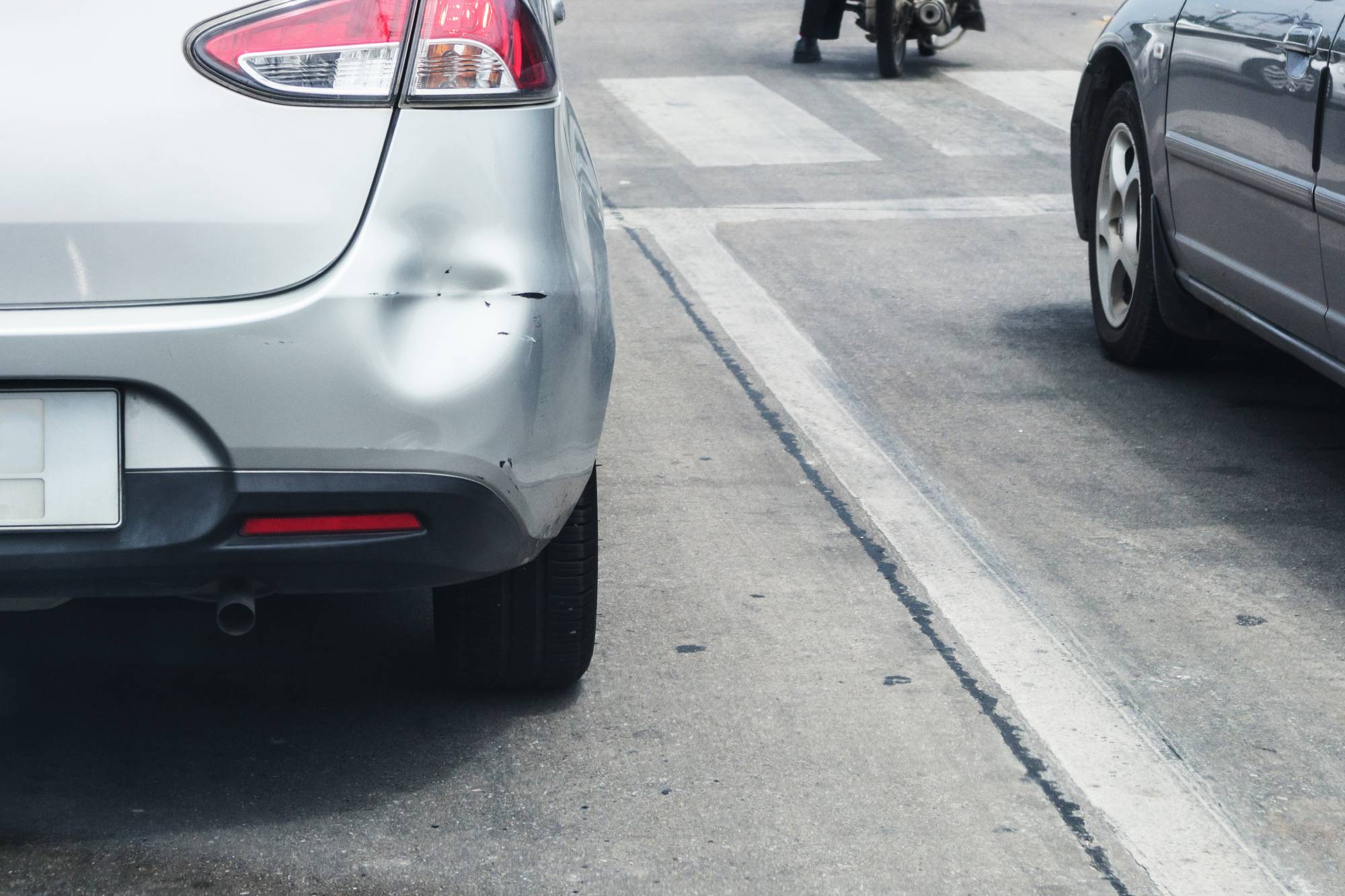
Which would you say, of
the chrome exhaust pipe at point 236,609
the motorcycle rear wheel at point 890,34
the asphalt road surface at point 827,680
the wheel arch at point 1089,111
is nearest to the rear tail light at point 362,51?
the chrome exhaust pipe at point 236,609

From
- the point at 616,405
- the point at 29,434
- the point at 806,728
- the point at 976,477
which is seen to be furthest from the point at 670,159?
the point at 29,434

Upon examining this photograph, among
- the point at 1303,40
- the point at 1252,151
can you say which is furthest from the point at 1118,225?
the point at 1303,40

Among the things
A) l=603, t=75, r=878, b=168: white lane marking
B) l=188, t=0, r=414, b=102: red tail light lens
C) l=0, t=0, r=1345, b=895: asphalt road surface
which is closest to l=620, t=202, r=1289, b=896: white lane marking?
l=0, t=0, r=1345, b=895: asphalt road surface

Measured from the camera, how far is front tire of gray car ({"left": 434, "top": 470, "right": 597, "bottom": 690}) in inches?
111

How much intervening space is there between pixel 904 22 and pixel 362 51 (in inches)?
384

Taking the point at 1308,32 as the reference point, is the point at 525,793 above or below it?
below

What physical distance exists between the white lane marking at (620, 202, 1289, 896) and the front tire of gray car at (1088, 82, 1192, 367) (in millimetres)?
844

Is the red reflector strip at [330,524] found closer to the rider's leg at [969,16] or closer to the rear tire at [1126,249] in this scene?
the rear tire at [1126,249]

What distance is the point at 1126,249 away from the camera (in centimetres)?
502

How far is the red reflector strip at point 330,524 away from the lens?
2.30 meters

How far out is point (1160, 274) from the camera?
471 cm

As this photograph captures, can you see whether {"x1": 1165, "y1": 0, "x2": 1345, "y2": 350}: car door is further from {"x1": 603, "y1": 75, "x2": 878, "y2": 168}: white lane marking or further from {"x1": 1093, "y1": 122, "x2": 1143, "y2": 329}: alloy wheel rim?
{"x1": 603, "y1": 75, "x2": 878, "y2": 168}: white lane marking

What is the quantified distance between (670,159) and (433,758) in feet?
20.4

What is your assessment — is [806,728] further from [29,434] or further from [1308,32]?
[1308,32]
